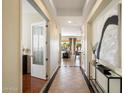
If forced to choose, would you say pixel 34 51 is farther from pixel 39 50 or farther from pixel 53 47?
pixel 53 47

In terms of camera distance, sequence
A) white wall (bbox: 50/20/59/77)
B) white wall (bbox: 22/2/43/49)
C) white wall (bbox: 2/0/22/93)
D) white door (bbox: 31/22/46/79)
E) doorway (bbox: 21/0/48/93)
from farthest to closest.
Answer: white wall (bbox: 22/2/43/49) < white wall (bbox: 50/20/59/77) < white door (bbox: 31/22/46/79) < doorway (bbox: 21/0/48/93) < white wall (bbox: 2/0/22/93)

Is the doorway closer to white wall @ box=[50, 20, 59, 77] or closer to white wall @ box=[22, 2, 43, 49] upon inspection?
white wall @ box=[22, 2, 43, 49]

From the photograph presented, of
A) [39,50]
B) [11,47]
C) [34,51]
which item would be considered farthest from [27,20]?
[11,47]

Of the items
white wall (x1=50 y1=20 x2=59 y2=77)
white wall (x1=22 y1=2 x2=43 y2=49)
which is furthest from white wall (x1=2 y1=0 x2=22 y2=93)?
white wall (x1=22 y1=2 x2=43 y2=49)

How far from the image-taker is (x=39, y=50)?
6.21 m

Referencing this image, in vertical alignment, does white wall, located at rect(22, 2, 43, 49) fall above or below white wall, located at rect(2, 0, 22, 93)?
above

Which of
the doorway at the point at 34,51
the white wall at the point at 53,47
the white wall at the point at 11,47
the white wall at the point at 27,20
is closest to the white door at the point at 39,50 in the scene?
the doorway at the point at 34,51

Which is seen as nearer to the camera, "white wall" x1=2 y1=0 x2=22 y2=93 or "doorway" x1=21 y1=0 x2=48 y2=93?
"white wall" x1=2 y1=0 x2=22 y2=93

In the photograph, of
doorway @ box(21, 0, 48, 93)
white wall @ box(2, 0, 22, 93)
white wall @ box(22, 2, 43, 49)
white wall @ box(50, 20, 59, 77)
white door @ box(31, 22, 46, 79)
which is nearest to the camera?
white wall @ box(2, 0, 22, 93)

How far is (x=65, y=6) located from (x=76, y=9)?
22.0 inches

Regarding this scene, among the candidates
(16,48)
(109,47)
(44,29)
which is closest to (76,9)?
(44,29)

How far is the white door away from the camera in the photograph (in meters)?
5.75

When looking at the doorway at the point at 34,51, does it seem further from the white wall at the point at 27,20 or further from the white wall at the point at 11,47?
the white wall at the point at 11,47

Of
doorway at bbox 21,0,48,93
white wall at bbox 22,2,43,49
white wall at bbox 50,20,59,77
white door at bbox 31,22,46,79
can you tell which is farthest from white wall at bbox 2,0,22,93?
white wall at bbox 22,2,43,49
